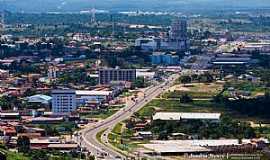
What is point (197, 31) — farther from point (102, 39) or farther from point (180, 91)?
point (180, 91)

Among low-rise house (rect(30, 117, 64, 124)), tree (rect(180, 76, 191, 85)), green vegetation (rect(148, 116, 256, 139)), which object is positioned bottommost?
tree (rect(180, 76, 191, 85))

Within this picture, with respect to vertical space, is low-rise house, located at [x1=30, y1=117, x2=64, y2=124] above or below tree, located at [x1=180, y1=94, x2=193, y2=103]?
above

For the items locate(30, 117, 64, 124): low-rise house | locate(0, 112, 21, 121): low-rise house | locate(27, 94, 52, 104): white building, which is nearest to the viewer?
locate(30, 117, 64, 124): low-rise house

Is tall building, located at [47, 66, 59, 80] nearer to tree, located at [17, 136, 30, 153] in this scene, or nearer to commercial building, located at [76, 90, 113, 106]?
commercial building, located at [76, 90, 113, 106]

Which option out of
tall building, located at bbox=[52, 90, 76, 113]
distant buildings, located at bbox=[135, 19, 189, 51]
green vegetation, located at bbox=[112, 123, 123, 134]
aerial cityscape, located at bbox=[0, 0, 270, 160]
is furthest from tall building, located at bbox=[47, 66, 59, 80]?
green vegetation, located at bbox=[112, 123, 123, 134]

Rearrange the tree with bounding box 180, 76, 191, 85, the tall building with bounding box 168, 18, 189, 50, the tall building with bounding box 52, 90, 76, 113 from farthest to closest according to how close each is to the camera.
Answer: the tall building with bounding box 168, 18, 189, 50
the tree with bounding box 180, 76, 191, 85
the tall building with bounding box 52, 90, 76, 113

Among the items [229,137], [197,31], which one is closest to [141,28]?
[197,31]
